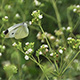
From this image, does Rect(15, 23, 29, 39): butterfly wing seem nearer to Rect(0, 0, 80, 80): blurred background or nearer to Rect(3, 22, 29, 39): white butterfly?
Rect(3, 22, 29, 39): white butterfly

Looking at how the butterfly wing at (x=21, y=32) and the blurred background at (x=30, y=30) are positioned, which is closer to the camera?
the butterfly wing at (x=21, y=32)

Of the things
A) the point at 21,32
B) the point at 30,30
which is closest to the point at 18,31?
the point at 21,32

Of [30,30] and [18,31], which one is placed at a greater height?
[18,31]

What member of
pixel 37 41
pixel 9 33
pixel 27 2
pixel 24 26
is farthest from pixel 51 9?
pixel 9 33

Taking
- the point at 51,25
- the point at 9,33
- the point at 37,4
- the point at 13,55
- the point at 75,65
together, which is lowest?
the point at 75,65

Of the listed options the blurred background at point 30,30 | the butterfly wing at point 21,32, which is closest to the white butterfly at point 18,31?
the butterfly wing at point 21,32

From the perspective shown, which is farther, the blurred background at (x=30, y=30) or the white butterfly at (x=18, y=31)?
the blurred background at (x=30, y=30)

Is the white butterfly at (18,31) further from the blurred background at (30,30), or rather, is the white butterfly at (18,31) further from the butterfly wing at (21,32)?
the blurred background at (30,30)

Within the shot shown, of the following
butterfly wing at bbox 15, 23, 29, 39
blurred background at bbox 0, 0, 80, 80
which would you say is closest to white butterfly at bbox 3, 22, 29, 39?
butterfly wing at bbox 15, 23, 29, 39

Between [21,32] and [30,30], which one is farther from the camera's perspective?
[30,30]

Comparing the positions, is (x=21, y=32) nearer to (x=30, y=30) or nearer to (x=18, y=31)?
(x=18, y=31)

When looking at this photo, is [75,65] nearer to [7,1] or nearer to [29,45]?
[29,45]
